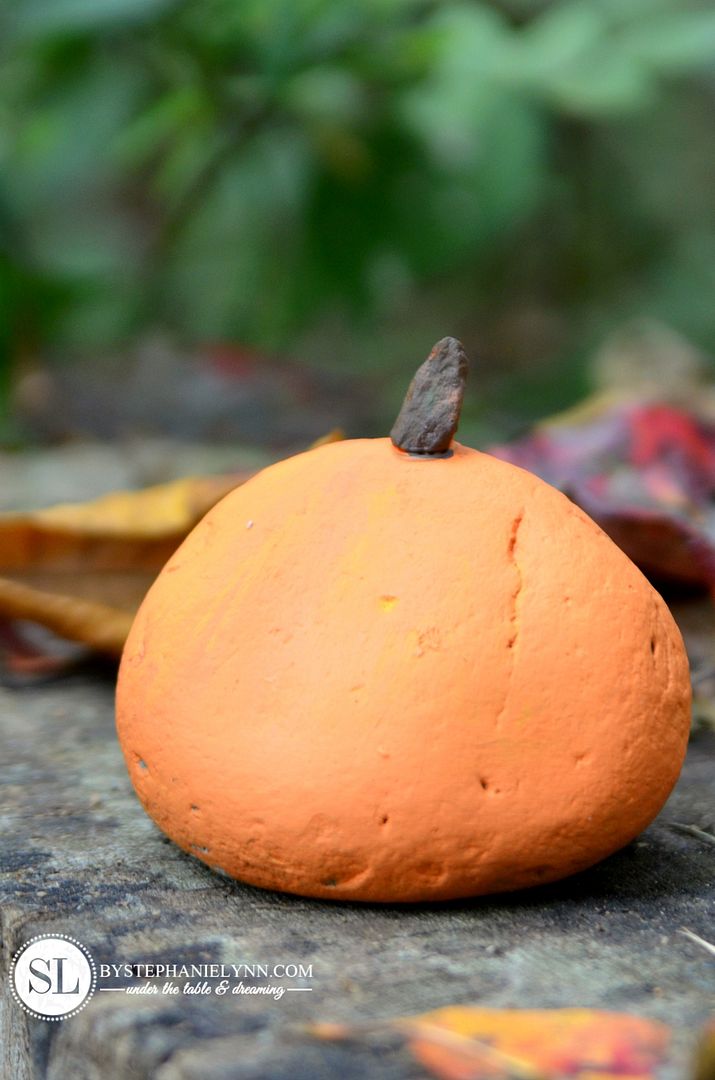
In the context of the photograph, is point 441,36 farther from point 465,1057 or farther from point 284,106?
point 465,1057

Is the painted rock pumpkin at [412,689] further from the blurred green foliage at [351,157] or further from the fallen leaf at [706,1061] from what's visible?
the blurred green foliage at [351,157]

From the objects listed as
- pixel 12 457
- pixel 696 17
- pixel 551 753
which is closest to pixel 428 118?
pixel 696 17

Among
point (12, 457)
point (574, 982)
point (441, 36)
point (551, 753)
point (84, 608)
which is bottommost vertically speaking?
point (12, 457)

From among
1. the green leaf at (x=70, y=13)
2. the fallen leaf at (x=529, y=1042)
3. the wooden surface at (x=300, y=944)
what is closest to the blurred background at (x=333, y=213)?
the green leaf at (x=70, y=13)


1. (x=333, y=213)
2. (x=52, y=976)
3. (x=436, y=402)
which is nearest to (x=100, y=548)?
(x=436, y=402)

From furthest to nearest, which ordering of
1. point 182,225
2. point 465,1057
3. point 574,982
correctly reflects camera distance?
point 182,225, point 574,982, point 465,1057
